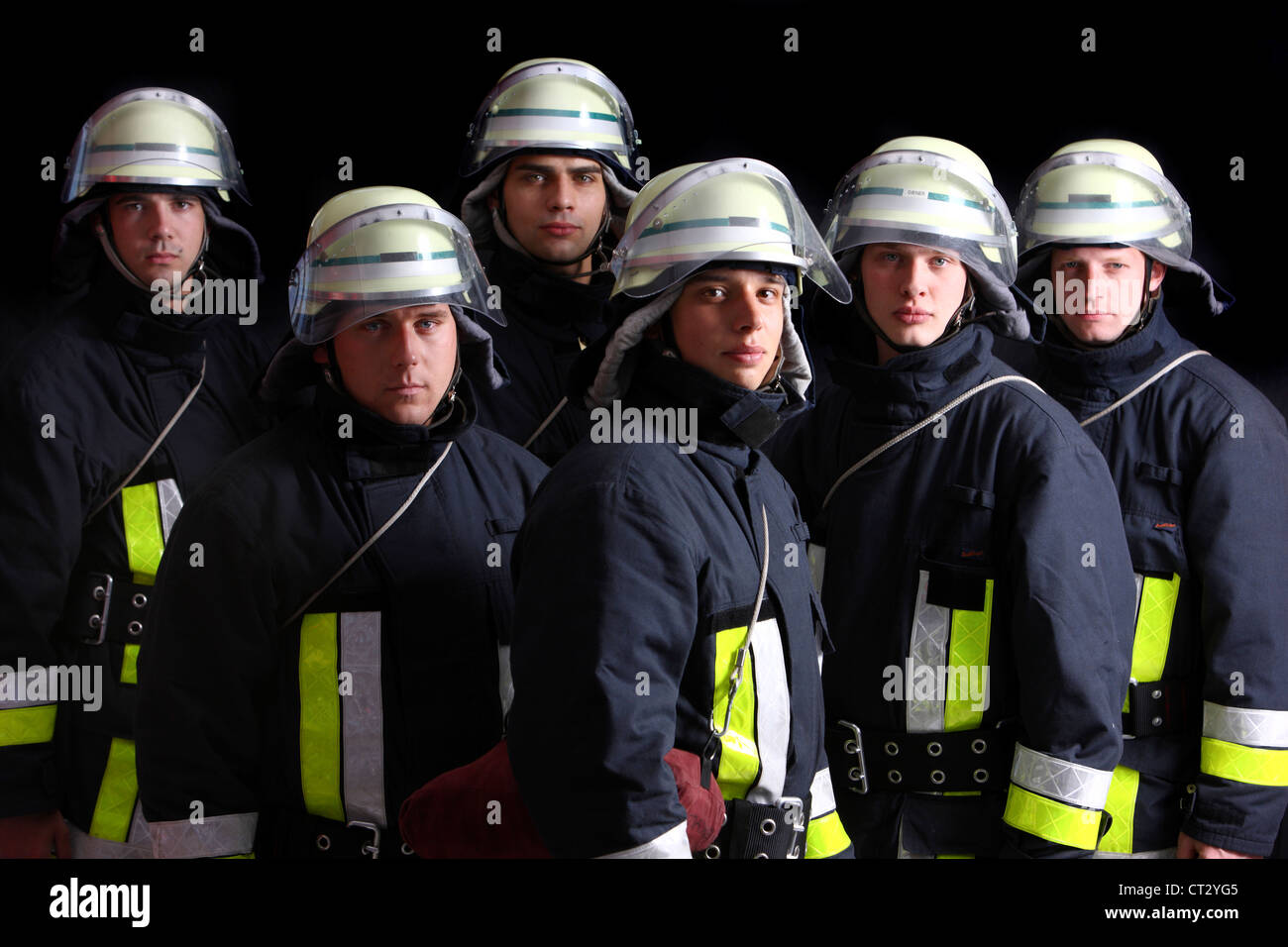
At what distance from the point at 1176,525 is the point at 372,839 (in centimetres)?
242

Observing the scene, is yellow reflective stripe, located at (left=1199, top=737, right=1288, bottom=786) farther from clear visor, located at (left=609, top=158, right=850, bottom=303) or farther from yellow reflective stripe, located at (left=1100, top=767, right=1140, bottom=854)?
clear visor, located at (left=609, top=158, right=850, bottom=303)

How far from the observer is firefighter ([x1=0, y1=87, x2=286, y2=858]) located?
18.2 ft

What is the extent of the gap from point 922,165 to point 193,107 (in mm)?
2313

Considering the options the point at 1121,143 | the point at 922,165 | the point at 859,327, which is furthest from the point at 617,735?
the point at 1121,143

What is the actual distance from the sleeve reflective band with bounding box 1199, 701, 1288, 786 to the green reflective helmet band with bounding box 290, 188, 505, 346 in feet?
7.71

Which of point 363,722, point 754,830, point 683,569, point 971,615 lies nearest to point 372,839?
point 363,722

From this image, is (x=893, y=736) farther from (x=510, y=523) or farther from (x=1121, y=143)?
(x=1121, y=143)

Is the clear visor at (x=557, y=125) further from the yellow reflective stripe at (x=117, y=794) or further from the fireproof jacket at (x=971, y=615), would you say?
the yellow reflective stripe at (x=117, y=794)

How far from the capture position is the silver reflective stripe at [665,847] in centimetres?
388

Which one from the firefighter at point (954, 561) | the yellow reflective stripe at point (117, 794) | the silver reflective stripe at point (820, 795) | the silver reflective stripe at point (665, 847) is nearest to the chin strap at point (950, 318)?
the firefighter at point (954, 561)

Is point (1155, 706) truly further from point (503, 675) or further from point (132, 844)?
point (132, 844)

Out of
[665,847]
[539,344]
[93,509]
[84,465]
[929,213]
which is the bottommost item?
[665,847]

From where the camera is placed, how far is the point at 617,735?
3.85m

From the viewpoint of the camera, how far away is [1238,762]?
5.38 meters
